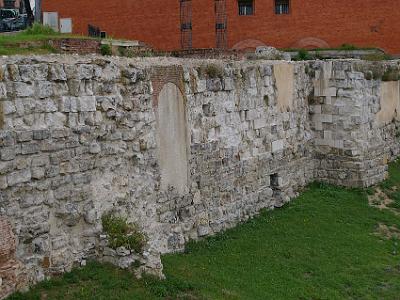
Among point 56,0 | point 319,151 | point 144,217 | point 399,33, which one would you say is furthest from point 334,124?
point 56,0

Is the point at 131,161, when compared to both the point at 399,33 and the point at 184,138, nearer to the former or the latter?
the point at 184,138

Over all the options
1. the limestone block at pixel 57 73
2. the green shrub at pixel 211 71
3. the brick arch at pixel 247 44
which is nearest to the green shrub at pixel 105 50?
the green shrub at pixel 211 71

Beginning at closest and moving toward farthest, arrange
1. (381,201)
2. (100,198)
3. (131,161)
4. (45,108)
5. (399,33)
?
(45,108)
(100,198)
(131,161)
(381,201)
(399,33)

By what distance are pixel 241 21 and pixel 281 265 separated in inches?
922

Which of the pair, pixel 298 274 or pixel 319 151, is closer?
pixel 298 274

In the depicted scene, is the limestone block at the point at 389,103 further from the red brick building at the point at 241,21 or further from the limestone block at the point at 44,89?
the red brick building at the point at 241,21

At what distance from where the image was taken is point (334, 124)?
14469 millimetres

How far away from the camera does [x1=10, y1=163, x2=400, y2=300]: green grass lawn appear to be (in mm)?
7466

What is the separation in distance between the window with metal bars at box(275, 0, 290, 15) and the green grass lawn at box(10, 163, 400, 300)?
64.6ft

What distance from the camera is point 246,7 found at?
31.6 meters

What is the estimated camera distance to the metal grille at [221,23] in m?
30.6

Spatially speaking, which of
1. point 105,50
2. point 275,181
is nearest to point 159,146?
point 275,181

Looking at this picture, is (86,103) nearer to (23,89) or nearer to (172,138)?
(23,89)

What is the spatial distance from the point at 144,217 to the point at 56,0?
1011 inches
